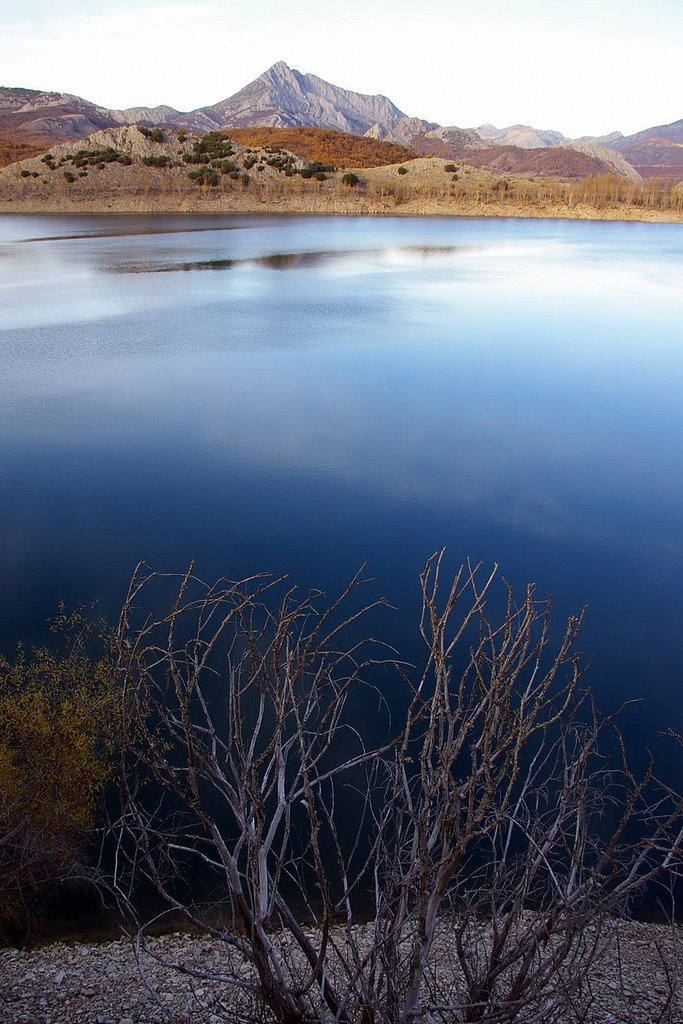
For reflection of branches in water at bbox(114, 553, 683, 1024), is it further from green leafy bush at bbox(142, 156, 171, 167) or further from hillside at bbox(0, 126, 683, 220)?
green leafy bush at bbox(142, 156, 171, 167)

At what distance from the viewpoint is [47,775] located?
8797 millimetres

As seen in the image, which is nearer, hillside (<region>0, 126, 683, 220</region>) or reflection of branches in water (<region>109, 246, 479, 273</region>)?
reflection of branches in water (<region>109, 246, 479, 273</region>)

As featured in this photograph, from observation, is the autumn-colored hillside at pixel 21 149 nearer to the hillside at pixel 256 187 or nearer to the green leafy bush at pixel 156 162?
the hillside at pixel 256 187

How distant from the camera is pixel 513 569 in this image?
1375 cm

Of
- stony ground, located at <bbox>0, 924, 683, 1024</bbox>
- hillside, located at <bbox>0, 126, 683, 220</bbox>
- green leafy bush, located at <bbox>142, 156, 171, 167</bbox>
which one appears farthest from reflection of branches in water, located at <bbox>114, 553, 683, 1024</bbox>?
green leafy bush, located at <bbox>142, 156, 171, 167</bbox>

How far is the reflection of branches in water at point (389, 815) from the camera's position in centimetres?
484

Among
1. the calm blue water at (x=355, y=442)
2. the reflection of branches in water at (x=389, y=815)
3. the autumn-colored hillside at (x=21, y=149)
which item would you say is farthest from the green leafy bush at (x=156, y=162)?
the reflection of branches in water at (x=389, y=815)

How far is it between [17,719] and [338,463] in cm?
1023

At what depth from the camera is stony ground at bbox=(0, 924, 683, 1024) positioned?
22.2ft

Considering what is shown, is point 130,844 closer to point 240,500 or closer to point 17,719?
point 17,719

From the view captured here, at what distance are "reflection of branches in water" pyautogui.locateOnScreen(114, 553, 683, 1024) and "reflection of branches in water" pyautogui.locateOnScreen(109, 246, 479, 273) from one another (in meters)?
34.8

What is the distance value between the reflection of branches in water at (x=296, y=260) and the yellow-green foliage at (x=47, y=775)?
3676 cm

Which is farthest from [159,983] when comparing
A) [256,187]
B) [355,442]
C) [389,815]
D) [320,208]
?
[256,187]

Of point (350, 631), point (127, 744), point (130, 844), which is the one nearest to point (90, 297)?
point (350, 631)
